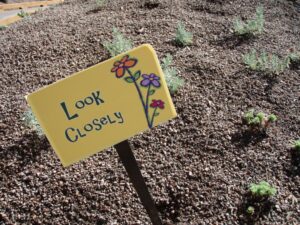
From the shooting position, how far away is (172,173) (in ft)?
9.51

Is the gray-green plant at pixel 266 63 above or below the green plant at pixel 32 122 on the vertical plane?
below

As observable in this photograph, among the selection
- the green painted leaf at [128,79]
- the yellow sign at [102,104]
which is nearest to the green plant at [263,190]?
the yellow sign at [102,104]

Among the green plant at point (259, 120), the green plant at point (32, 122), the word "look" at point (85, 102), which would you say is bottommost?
the green plant at point (259, 120)

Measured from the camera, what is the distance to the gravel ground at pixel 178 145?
273 cm

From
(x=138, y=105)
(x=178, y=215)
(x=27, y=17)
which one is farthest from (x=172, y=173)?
(x=27, y=17)

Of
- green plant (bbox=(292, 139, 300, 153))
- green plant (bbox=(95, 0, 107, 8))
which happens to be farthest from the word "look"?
green plant (bbox=(95, 0, 107, 8))

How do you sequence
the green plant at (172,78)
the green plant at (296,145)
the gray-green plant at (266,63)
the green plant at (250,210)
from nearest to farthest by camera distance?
the green plant at (250,210) → the green plant at (296,145) → the green plant at (172,78) → the gray-green plant at (266,63)

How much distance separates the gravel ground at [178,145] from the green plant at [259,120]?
0.28 feet

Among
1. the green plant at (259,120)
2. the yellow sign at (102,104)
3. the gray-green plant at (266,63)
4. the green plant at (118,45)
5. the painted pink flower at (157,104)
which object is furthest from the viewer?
the green plant at (118,45)

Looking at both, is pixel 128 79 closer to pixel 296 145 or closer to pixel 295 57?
pixel 296 145

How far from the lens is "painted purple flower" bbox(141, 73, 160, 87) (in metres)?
1.85

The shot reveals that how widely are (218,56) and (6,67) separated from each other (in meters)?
2.26

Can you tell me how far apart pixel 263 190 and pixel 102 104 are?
1432 mm

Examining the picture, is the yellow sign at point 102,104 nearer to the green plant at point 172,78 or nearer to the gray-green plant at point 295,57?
the green plant at point 172,78
